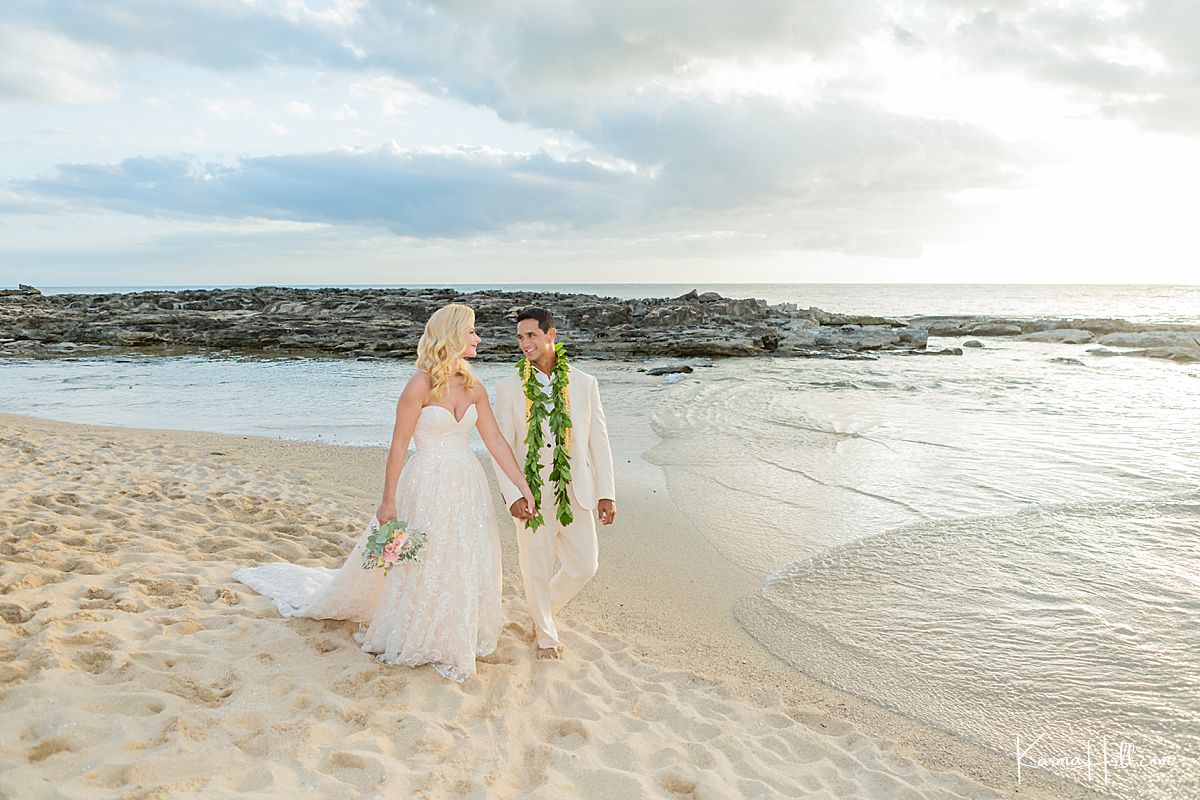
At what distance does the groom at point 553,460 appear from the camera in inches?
179

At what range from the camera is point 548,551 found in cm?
468

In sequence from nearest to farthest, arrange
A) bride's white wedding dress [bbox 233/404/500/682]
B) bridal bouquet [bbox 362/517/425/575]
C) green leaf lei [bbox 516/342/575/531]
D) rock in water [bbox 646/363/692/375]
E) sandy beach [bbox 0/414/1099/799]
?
sandy beach [bbox 0/414/1099/799] → bridal bouquet [bbox 362/517/425/575] → bride's white wedding dress [bbox 233/404/500/682] → green leaf lei [bbox 516/342/575/531] → rock in water [bbox 646/363/692/375]

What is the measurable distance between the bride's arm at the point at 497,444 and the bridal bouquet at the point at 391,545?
0.60 m

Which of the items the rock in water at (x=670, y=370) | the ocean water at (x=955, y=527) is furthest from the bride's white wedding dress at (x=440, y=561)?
the rock in water at (x=670, y=370)

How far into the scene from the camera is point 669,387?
19.3 meters

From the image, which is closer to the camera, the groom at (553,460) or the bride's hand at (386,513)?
the bride's hand at (386,513)

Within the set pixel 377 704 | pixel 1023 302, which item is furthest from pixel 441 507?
pixel 1023 302

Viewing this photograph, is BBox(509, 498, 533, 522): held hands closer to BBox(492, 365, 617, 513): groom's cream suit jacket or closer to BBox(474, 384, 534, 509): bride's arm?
BBox(474, 384, 534, 509): bride's arm

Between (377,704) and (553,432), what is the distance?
1.75 meters

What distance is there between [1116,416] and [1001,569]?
10.1m

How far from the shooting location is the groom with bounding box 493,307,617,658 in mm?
4543

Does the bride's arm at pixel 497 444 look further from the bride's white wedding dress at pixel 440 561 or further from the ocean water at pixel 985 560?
the ocean water at pixel 985 560

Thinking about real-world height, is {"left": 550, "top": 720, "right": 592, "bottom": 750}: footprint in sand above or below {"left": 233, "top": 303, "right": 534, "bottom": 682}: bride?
below

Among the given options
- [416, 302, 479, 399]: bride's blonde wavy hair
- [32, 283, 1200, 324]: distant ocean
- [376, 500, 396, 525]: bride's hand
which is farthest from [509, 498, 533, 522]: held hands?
[32, 283, 1200, 324]: distant ocean
